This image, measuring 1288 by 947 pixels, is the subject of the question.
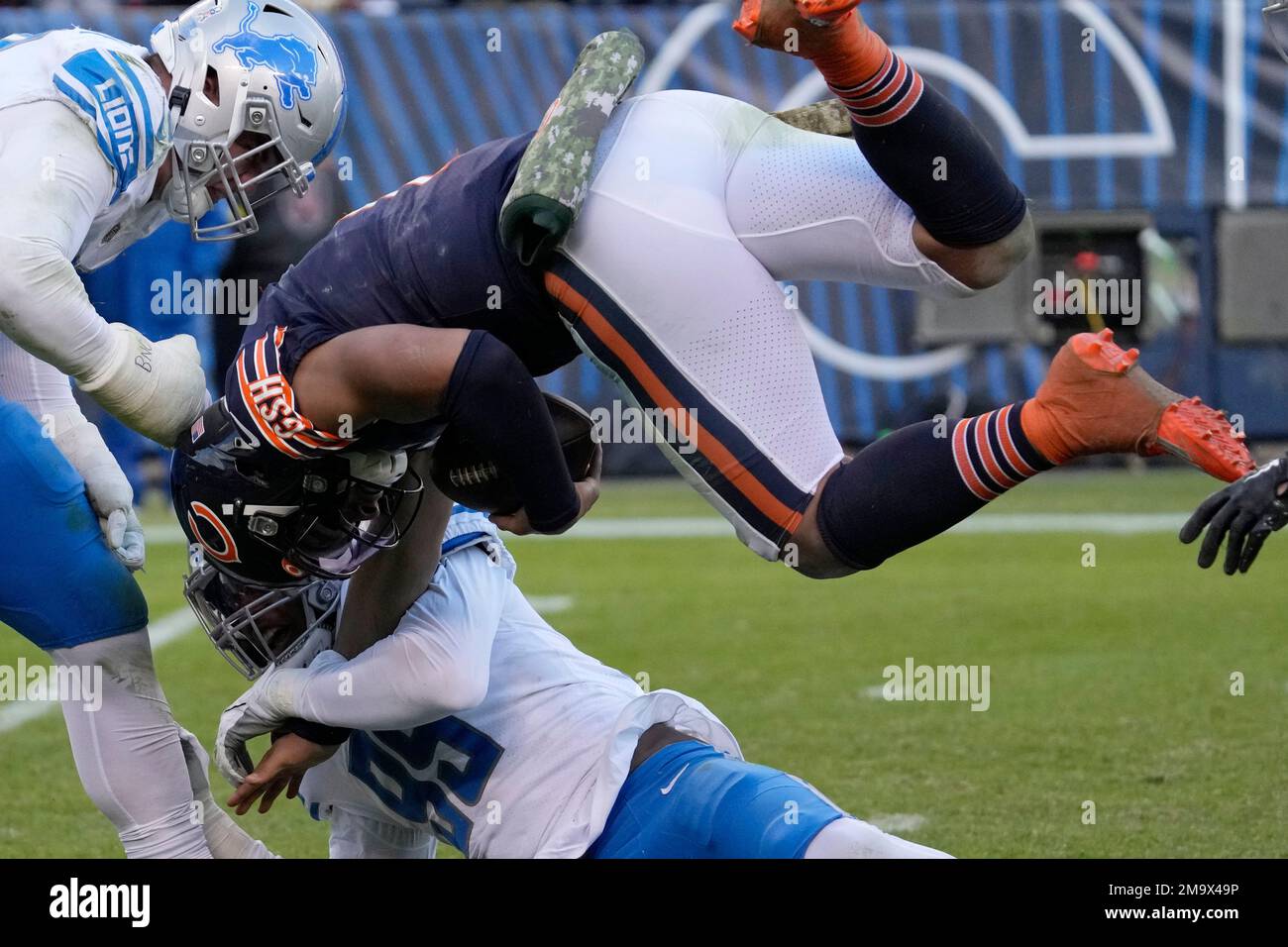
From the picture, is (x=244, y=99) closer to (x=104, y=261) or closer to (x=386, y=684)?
(x=104, y=261)

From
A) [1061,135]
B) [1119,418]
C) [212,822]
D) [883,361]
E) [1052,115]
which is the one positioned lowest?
[883,361]

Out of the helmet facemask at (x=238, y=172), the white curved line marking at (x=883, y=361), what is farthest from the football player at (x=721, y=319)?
the white curved line marking at (x=883, y=361)

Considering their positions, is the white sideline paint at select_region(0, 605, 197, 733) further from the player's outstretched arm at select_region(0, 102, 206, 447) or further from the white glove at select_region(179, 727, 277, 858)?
the player's outstretched arm at select_region(0, 102, 206, 447)

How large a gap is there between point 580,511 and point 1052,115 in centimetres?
764

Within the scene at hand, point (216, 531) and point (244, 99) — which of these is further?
point (244, 99)

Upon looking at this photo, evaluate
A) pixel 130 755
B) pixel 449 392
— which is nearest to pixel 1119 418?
pixel 449 392

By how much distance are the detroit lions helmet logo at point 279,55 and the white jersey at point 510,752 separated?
33.2 inches

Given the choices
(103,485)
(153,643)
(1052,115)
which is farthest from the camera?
(1052,115)

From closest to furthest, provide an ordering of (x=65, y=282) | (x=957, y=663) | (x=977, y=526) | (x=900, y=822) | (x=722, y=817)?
1. (x=722, y=817)
2. (x=65, y=282)
3. (x=900, y=822)
4. (x=957, y=663)
5. (x=977, y=526)

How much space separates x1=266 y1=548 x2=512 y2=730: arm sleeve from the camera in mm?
2805

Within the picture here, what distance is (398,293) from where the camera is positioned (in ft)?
9.20

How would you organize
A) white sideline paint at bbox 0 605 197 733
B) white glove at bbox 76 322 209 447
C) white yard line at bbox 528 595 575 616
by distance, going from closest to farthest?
white glove at bbox 76 322 209 447 → white sideline paint at bbox 0 605 197 733 → white yard line at bbox 528 595 575 616

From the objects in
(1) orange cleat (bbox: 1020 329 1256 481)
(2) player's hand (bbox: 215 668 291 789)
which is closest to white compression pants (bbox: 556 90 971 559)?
(1) orange cleat (bbox: 1020 329 1256 481)
